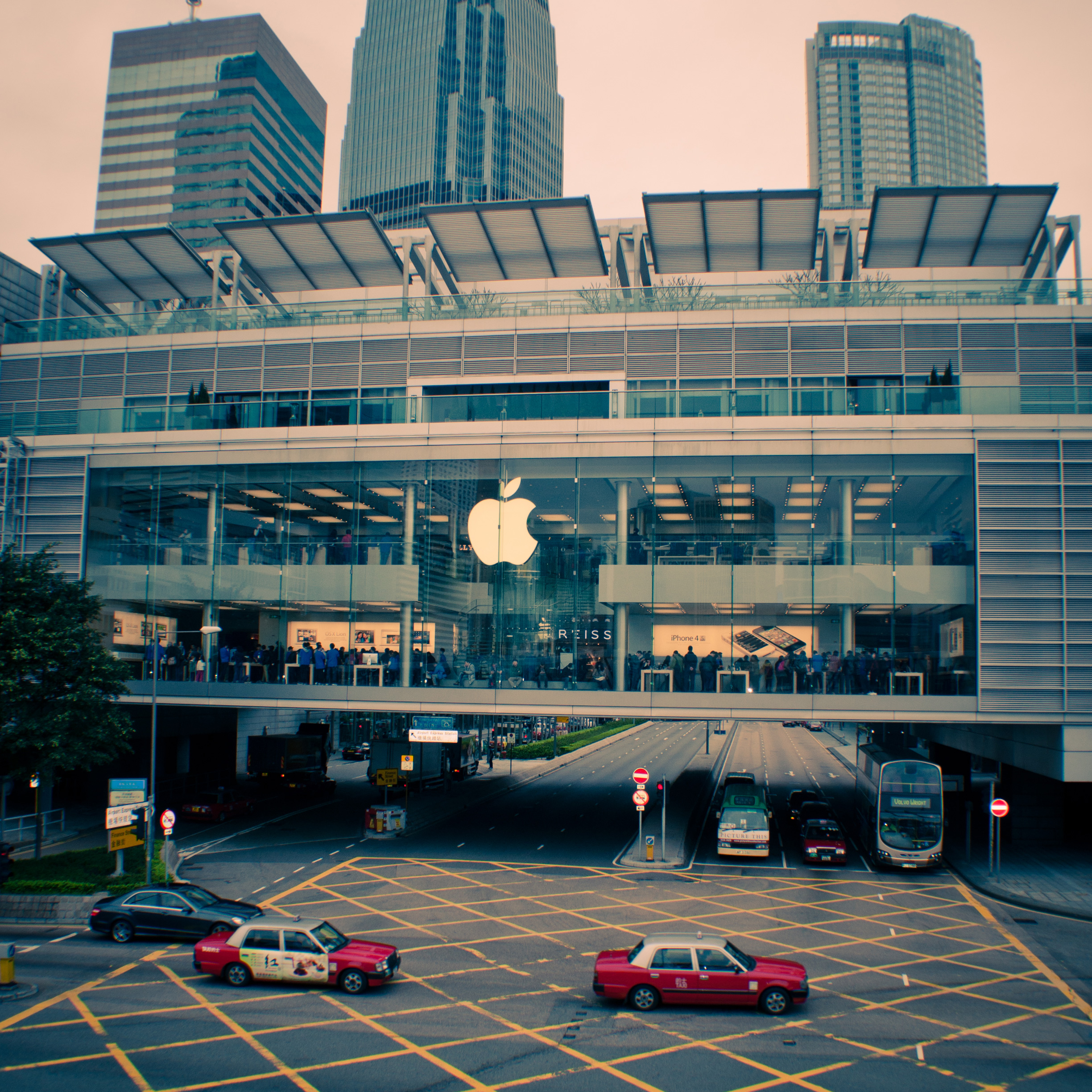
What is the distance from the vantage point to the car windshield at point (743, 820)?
98.7 feet

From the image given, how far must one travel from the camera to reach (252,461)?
3147cm

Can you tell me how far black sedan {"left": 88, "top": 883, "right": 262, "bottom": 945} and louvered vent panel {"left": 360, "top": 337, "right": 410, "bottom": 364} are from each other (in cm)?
2357

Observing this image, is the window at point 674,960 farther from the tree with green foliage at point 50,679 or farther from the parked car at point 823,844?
the tree with green foliage at point 50,679

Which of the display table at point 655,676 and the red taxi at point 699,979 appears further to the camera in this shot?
the display table at point 655,676

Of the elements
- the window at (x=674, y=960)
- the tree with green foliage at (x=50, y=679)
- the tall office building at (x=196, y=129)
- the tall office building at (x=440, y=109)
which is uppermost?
the tall office building at (x=440, y=109)

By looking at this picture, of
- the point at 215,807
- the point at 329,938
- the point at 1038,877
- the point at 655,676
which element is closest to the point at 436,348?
the point at 655,676

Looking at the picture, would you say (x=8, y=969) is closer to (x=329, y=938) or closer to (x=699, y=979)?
(x=329, y=938)

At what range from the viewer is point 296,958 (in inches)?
662

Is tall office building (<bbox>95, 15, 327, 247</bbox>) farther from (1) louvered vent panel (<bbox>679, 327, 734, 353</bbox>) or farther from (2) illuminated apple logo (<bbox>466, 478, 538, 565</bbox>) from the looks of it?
(2) illuminated apple logo (<bbox>466, 478, 538, 565</bbox>)

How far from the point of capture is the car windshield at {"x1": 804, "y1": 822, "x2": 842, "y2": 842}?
2919cm

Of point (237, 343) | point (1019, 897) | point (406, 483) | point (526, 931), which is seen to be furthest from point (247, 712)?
point (1019, 897)

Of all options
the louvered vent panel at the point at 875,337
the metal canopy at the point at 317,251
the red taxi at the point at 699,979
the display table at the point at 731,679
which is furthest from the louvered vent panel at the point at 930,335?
the red taxi at the point at 699,979

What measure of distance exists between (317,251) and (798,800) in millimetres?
32658

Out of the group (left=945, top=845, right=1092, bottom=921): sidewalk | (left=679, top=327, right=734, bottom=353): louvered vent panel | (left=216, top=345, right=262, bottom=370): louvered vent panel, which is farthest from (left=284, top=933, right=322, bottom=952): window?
(left=216, top=345, right=262, bottom=370): louvered vent panel
